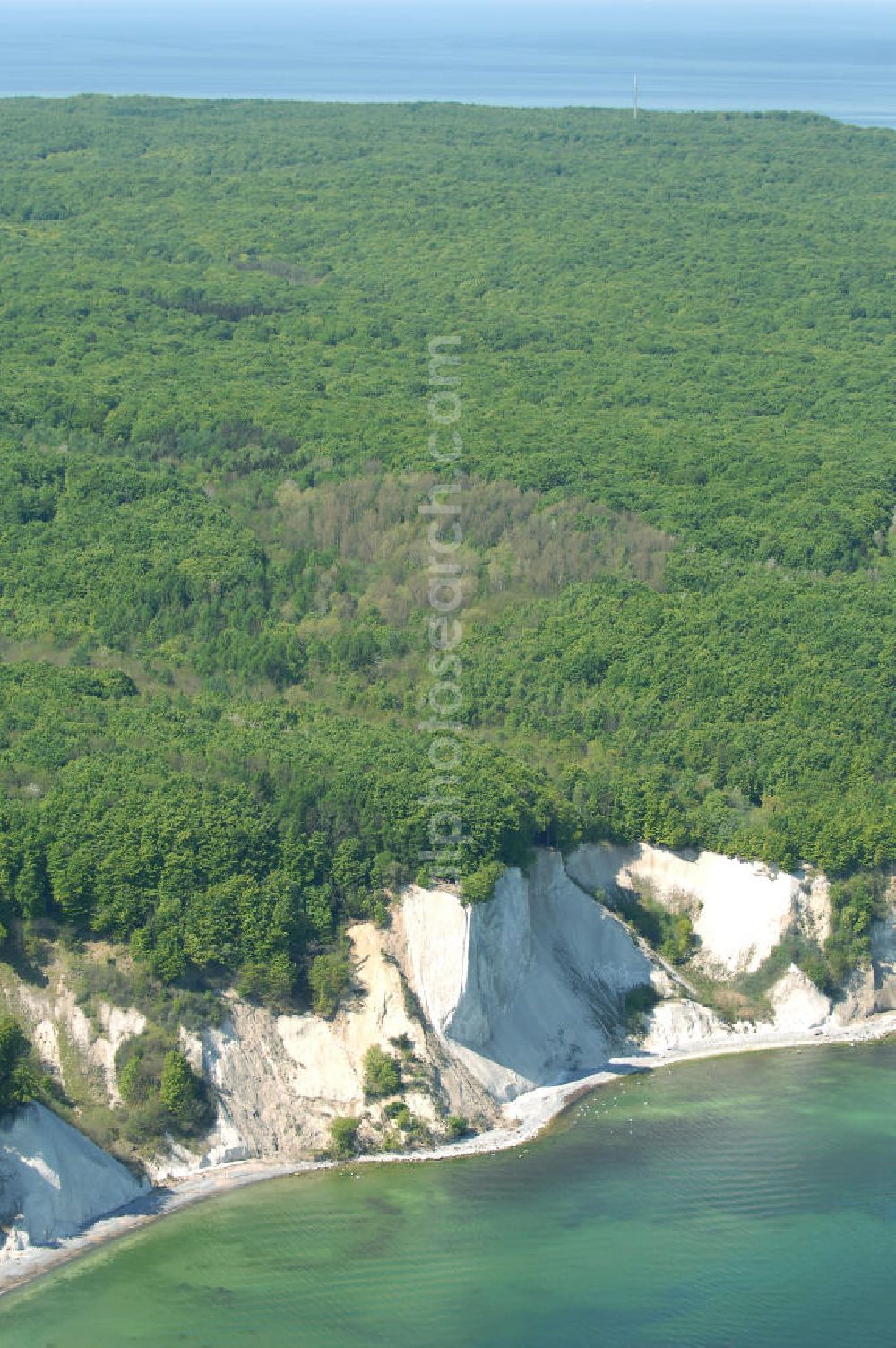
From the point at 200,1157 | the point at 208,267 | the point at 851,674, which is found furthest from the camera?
the point at 208,267

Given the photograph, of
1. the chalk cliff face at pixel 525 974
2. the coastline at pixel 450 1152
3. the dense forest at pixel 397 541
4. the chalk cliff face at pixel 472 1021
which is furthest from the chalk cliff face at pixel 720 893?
the coastline at pixel 450 1152

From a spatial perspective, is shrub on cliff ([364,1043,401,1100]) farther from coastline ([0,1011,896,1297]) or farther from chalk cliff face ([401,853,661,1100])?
chalk cliff face ([401,853,661,1100])

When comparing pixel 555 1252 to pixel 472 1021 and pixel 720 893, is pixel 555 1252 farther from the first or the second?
pixel 720 893

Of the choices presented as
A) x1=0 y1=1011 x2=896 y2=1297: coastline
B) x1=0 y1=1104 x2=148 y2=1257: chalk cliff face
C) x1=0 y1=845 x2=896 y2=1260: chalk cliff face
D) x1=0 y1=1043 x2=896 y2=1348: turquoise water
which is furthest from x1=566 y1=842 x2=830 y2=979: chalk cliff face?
x1=0 y1=1104 x2=148 y2=1257: chalk cliff face

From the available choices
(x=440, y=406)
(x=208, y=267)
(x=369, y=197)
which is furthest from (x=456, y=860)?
(x=369, y=197)

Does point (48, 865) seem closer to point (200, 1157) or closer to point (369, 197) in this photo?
point (200, 1157)

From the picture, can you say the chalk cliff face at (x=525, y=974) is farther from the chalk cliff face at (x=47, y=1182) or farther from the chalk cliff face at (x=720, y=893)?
the chalk cliff face at (x=47, y=1182)
